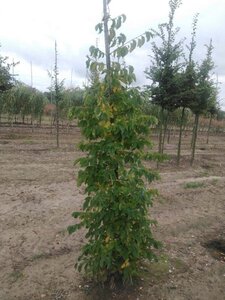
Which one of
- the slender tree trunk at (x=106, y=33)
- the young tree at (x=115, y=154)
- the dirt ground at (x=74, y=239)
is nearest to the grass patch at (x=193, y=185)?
the dirt ground at (x=74, y=239)

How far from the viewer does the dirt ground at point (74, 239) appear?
4840mm

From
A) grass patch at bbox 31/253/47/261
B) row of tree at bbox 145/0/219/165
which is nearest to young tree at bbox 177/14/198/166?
row of tree at bbox 145/0/219/165

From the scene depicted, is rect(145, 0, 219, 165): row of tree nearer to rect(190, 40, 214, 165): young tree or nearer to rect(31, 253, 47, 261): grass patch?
rect(190, 40, 214, 165): young tree

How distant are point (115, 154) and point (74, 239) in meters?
2.78

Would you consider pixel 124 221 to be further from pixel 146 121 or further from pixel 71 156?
pixel 71 156

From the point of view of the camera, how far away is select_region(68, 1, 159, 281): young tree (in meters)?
4.12

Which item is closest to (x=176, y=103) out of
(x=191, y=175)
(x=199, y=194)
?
(x=191, y=175)

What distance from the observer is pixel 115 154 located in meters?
4.28

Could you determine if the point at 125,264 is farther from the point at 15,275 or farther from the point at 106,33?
the point at 106,33

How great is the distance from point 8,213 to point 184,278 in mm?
4174

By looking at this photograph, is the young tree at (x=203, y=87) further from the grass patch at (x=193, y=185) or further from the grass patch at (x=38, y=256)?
the grass patch at (x=38, y=256)

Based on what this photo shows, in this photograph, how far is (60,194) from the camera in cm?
898

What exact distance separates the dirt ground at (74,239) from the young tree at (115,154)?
2.73ft

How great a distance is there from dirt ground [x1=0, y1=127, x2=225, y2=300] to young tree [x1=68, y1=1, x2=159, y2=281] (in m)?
0.83
